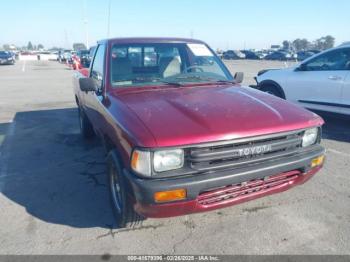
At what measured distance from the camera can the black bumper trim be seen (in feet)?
7.39

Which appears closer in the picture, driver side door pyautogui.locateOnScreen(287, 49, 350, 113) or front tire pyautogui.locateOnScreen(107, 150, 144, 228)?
front tire pyautogui.locateOnScreen(107, 150, 144, 228)

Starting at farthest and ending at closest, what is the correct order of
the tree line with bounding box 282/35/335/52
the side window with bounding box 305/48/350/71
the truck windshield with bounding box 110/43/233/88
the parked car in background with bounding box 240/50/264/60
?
1. the tree line with bounding box 282/35/335/52
2. the parked car in background with bounding box 240/50/264/60
3. the side window with bounding box 305/48/350/71
4. the truck windshield with bounding box 110/43/233/88

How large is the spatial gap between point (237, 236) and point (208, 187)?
76cm

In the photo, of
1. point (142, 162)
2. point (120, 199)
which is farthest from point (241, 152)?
point (120, 199)

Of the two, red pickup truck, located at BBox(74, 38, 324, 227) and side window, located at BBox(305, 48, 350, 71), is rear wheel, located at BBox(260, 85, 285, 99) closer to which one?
side window, located at BBox(305, 48, 350, 71)

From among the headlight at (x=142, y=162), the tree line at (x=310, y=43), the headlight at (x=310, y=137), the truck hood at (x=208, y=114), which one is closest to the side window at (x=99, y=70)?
the truck hood at (x=208, y=114)

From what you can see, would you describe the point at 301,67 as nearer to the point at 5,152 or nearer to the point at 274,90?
the point at 274,90

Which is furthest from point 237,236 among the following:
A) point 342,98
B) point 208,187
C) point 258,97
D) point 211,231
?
point 342,98

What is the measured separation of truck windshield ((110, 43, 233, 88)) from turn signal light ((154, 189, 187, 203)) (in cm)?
158

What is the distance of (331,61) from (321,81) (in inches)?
17.1

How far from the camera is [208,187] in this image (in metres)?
2.34

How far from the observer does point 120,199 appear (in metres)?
2.82

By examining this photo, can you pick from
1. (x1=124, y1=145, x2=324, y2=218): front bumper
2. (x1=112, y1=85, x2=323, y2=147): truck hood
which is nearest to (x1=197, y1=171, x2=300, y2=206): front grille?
(x1=124, y1=145, x2=324, y2=218): front bumper

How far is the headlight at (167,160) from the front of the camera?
2.31 meters
